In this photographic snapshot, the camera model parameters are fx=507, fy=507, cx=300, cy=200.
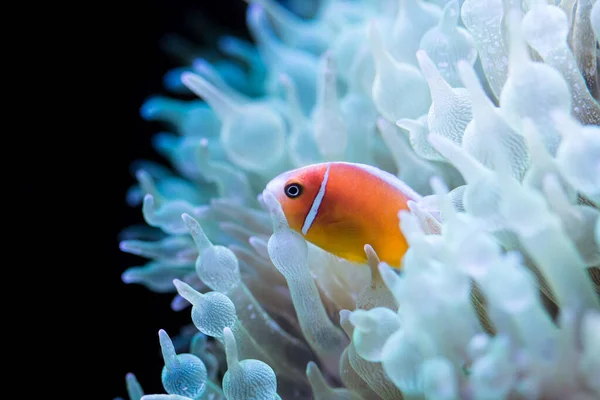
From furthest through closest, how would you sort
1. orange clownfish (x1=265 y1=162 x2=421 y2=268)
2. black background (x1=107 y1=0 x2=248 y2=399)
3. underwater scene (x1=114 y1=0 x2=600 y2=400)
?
black background (x1=107 y1=0 x2=248 y2=399), orange clownfish (x1=265 y1=162 x2=421 y2=268), underwater scene (x1=114 y1=0 x2=600 y2=400)

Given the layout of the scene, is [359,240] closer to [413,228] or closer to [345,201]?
[345,201]

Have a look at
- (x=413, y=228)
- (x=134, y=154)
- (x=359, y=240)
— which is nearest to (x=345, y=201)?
(x=359, y=240)

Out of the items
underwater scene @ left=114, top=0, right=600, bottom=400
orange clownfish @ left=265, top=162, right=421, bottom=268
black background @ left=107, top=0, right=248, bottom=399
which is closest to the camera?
underwater scene @ left=114, top=0, right=600, bottom=400

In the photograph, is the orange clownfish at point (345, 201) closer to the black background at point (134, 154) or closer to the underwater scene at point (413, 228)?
the underwater scene at point (413, 228)

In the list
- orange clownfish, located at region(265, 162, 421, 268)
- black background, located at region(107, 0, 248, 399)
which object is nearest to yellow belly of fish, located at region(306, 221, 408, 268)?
orange clownfish, located at region(265, 162, 421, 268)

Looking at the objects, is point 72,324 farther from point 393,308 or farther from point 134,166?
point 393,308

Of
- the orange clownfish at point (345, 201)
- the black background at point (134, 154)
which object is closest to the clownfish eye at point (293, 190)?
the orange clownfish at point (345, 201)

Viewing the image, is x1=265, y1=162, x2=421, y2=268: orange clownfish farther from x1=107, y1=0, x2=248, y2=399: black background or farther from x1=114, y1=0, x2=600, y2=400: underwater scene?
x1=107, y1=0, x2=248, y2=399: black background

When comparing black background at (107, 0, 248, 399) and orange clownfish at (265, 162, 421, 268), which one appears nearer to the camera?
orange clownfish at (265, 162, 421, 268)
